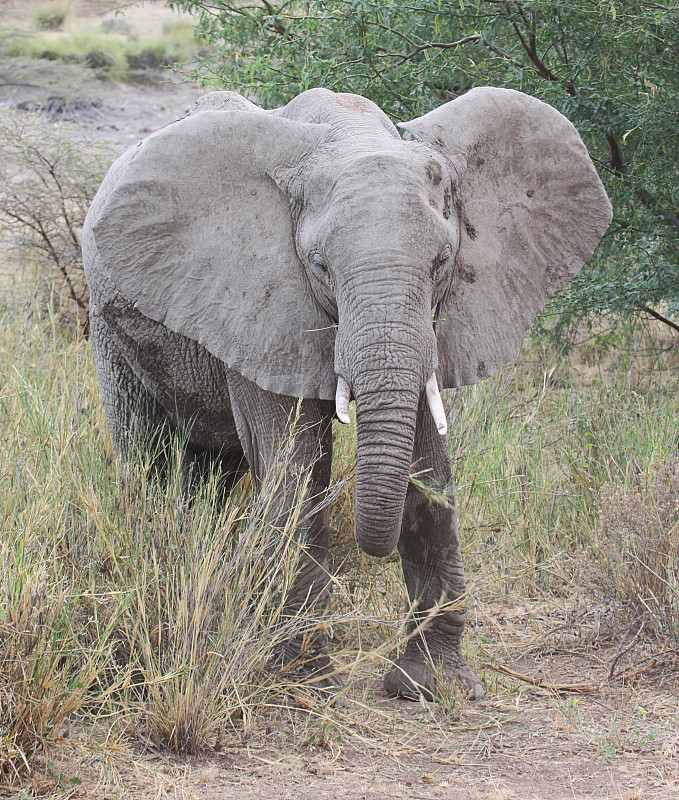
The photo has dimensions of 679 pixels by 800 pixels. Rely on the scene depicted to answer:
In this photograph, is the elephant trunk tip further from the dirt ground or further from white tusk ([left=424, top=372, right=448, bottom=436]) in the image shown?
the dirt ground

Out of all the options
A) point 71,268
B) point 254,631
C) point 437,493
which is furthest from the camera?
point 71,268

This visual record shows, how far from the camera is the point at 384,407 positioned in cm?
304

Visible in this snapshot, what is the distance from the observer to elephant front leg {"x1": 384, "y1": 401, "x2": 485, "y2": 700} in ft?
12.5

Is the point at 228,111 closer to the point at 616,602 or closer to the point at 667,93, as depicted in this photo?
the point at 616,602

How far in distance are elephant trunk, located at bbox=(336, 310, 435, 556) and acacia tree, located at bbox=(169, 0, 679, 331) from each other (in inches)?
124

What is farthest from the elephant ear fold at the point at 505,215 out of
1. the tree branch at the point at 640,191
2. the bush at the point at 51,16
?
the bush at the point at 51,16

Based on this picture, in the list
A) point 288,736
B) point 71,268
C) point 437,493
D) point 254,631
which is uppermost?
point 437,493

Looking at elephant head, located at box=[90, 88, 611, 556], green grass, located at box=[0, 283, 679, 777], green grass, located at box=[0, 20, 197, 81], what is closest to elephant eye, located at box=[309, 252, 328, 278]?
elephant head, located at box=[90, 88, 611, 556]

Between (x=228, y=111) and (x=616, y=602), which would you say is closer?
(x=228, y=111)

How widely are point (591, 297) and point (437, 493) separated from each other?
319 cm

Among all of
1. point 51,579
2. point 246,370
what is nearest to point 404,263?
point 246,370

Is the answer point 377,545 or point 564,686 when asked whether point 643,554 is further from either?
point 377,545

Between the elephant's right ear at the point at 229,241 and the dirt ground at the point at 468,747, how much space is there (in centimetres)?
112

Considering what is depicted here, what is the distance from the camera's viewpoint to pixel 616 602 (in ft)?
13.6
